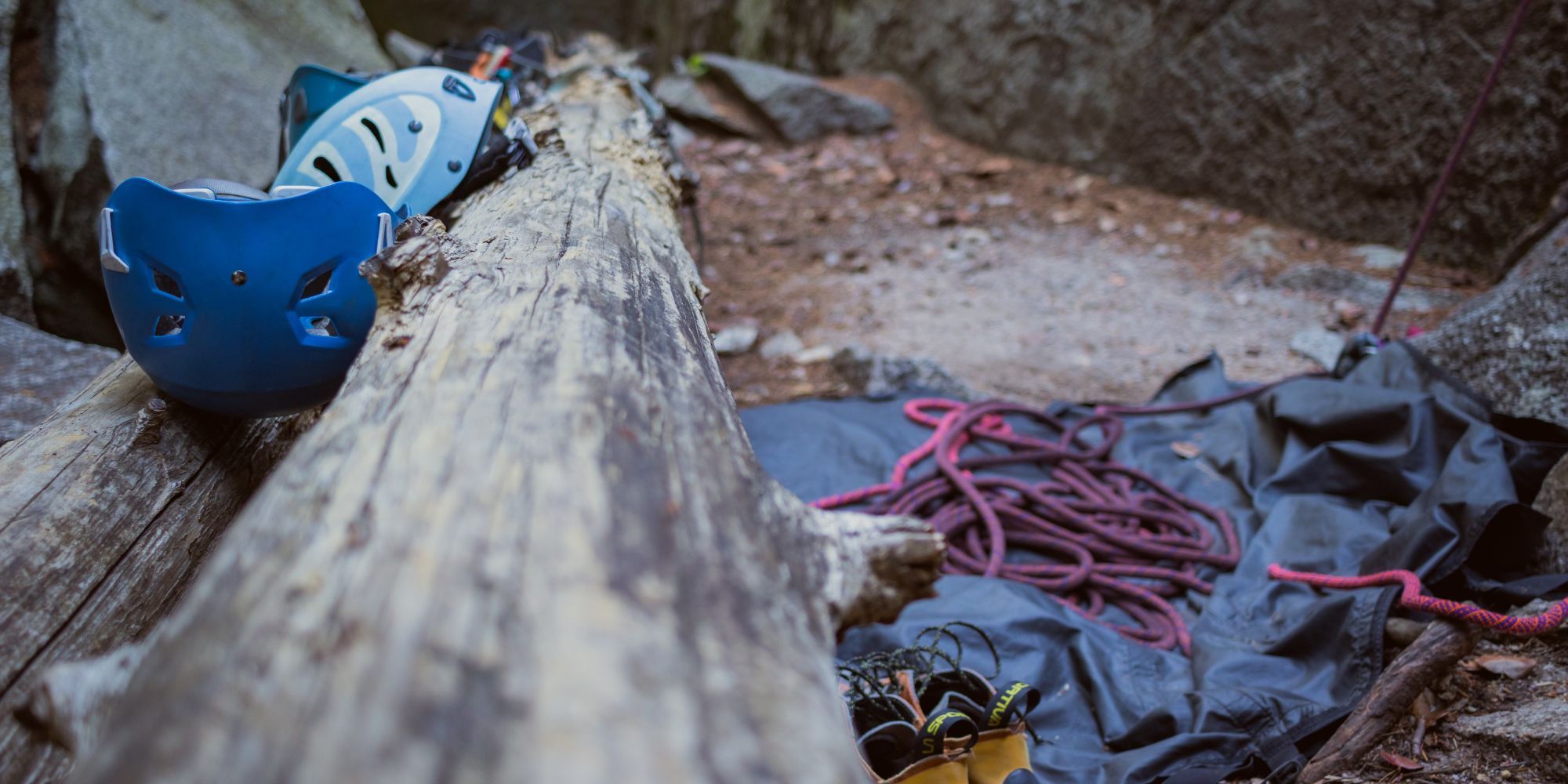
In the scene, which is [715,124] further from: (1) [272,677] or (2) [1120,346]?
(1) [272,677]

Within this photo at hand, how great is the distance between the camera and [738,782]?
0.65 meters

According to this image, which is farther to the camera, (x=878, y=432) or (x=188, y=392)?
(x=878, y=432)

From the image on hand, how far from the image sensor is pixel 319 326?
1.65 metres

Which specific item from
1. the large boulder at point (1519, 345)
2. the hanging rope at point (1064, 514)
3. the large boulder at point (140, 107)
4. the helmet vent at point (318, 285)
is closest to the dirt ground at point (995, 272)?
the hanging rope at point (1064, 514)

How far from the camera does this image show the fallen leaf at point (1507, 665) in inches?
70.5

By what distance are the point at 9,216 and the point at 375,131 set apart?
219cm

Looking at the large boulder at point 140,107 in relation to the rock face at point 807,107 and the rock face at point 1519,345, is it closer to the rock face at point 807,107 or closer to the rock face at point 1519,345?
the rock face at point 807,107

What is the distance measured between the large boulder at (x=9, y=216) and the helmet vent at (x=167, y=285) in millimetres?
1848

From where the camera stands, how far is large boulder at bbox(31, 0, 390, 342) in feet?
11.5

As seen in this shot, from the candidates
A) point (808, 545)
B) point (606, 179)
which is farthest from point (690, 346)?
point (606, 179)

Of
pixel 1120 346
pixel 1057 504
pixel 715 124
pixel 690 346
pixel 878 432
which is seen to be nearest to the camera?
pixel 690 346

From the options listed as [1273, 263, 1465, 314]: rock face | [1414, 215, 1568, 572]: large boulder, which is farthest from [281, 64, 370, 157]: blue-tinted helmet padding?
[1273, 263, 1465, 314]: rock face

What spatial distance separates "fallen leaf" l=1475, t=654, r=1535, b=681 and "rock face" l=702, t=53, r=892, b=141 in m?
5.88

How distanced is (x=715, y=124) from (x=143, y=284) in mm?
5958
